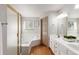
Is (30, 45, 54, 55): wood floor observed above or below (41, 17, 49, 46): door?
below

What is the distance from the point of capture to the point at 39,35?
7.64 ft

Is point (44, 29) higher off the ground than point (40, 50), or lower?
higher

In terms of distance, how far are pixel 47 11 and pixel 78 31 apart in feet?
2.70

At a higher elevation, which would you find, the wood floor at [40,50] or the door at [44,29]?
the door at [44,29]

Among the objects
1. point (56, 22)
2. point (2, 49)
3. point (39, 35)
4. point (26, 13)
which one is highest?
point (26, 13)

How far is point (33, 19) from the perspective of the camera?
219cm
